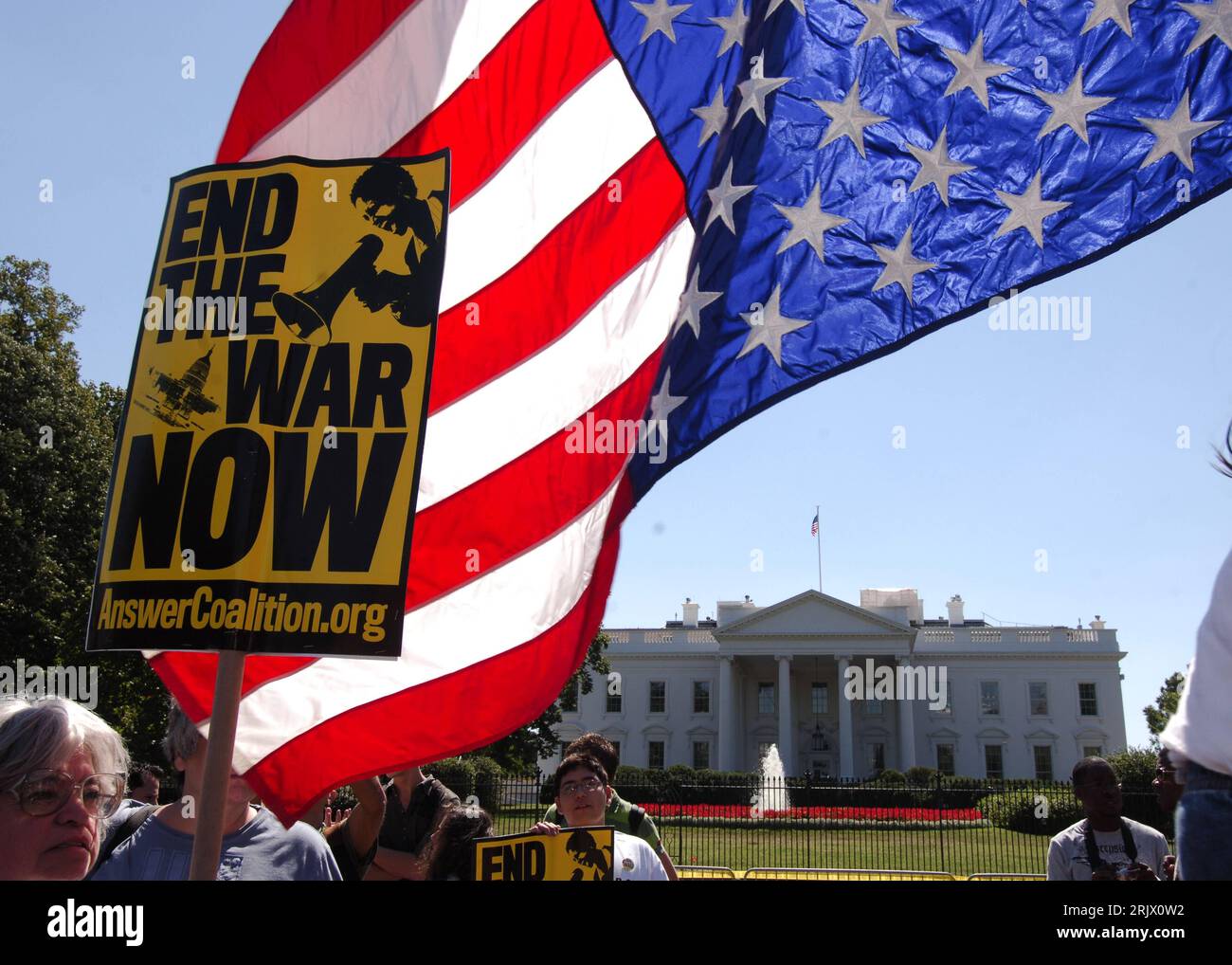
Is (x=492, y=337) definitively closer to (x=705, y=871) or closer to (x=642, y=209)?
(x=642, y=209)

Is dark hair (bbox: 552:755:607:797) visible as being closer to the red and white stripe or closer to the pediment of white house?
the red and white stripe

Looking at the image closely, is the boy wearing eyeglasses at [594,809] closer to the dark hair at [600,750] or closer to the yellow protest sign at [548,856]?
the dark hair at [600,750]

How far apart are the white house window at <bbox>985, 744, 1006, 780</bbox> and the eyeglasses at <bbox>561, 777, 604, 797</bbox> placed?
204ft

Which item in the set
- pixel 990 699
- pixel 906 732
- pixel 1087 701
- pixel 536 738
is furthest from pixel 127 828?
pixel 1087 701

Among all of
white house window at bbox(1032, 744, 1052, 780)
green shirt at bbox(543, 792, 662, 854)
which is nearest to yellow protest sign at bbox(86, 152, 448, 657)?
green shirt at bbox(543, 792, 662, 854)

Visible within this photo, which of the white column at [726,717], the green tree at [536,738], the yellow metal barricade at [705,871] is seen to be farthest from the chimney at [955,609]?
the yellow metal barricade at [705,871]

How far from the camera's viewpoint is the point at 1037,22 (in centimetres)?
371

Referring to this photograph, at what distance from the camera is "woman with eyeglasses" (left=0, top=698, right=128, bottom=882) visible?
2.03 m

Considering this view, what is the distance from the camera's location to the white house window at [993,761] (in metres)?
60.1

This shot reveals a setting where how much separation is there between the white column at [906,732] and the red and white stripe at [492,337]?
5752 centimetres

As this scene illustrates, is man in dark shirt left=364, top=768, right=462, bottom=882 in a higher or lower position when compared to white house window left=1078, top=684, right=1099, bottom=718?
lower

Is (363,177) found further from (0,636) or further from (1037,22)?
(0,636)

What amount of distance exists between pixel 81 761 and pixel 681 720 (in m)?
62.3

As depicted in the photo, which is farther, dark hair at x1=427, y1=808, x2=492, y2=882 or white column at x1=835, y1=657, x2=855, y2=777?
white column at x1=835, y1=657, x2=855, y2=777
